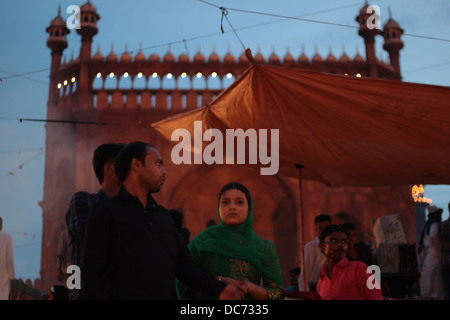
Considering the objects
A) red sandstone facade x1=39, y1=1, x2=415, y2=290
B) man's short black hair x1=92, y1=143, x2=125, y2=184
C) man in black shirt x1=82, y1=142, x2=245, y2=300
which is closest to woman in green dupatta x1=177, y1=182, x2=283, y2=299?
man in black shirt x1=82, y1=142, x2=245, y2=300

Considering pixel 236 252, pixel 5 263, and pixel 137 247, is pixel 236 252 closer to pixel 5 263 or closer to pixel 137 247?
pixel 137 247

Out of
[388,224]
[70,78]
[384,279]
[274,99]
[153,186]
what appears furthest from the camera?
[70,78]

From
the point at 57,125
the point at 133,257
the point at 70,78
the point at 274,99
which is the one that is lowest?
the point at 133,257

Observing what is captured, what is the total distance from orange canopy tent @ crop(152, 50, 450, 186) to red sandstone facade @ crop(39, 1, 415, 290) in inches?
295

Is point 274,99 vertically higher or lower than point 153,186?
higher

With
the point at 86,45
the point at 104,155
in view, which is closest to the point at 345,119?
the point at 104,155

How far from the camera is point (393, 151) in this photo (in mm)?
5883

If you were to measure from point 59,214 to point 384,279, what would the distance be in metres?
10.5

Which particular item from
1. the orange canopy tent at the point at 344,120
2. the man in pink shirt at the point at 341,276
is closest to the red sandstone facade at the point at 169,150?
the orange canopy tent at the point at 344,120

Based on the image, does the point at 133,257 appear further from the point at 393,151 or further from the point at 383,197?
the point at 383,197

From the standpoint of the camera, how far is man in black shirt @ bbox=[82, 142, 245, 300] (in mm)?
2039

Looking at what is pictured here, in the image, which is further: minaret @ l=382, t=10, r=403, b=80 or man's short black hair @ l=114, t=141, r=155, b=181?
minaret @ l=382, t=10, r=403, b=80

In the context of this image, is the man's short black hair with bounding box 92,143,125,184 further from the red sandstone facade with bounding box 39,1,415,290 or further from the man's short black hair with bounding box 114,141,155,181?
the red sandstone facade with bounding box 39,1,415,290
